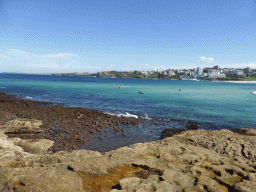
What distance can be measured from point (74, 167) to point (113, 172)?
2.76 meters

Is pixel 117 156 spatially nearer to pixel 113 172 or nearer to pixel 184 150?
pixel 113 172

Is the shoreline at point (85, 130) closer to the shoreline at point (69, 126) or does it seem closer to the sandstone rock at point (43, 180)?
the shoreline at point (69, 126)

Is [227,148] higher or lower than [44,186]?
lower

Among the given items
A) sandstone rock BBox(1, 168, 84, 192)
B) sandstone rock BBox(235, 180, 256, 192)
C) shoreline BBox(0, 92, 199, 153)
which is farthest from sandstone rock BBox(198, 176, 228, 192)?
shoreline BBox(0, 92, 199, 153)

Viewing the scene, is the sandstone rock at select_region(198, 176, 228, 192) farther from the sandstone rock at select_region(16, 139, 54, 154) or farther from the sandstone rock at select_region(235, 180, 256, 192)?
the sandstone rock at select_region(16, 139, 54, 154)

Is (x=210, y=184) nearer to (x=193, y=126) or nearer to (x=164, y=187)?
(x=164, y=187)

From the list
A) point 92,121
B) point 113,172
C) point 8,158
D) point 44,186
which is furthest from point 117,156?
point 92,121

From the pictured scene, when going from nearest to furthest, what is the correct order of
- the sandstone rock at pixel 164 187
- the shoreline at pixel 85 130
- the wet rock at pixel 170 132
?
the sandstone rock at pixel 164 187
the shoreline at pixel 85 130
the wet rock at pixel 170 132

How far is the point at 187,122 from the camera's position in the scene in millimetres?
28984

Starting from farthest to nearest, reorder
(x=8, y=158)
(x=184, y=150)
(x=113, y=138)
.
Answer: (x=113, y=138)
(x=184, y=150)
(x=8, y=158)

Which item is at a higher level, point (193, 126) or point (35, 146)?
point (35, 146)

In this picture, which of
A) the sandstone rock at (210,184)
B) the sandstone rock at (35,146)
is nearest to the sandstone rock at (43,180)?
the sandstone rock at (35,146)

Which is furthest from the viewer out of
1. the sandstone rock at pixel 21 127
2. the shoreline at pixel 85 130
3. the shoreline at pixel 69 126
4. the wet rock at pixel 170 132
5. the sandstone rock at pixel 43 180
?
the wet rock at pixel 170 132

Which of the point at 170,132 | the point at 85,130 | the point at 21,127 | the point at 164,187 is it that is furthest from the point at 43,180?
the point at 170,132
